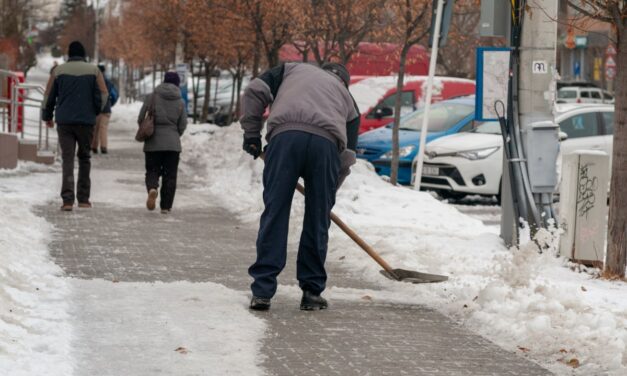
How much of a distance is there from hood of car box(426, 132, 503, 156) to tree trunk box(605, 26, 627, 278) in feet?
26.2

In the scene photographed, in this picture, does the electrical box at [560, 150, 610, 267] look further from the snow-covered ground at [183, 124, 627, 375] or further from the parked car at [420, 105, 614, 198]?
the parked car at [420, 105, 614, 198]

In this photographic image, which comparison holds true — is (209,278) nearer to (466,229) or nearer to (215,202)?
(466,229)

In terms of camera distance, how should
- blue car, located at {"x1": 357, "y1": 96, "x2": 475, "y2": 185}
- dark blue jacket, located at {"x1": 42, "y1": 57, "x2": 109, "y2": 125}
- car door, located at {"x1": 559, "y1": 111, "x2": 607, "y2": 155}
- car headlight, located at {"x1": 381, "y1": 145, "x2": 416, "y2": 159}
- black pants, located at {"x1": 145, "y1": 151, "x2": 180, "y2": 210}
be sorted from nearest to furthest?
dark blue jacket, located at {"x1": 42, "y1": 57, "x2": 109, "y2": 125} < black pants, located at {"x1": 145, "y1": 151, "x2": 180, "y2": 210} < car door, located at {"x1": 559, "y1": 111, "x2": 607, "y2": 155} < car headlight, located at {"x1": 381, "y1": 145, "x2": 416, "y2": 159} < blue car, located at {"x1": 357, "y1": 96, "x2": 475, "y2": 185}

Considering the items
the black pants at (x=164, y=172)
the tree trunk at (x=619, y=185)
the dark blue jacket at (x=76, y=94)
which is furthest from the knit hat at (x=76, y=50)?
the tree trunk at (x=619, y=185)

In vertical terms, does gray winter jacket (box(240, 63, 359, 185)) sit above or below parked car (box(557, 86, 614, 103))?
above

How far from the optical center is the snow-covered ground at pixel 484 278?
682 cm

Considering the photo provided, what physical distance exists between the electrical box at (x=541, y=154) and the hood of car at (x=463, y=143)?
674 centimetres

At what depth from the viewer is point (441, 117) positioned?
784 inches

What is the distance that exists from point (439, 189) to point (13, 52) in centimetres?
3415

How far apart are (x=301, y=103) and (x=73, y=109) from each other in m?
6.35

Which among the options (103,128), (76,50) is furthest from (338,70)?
(103,128)

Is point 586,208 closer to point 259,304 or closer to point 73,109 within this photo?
point 259,304

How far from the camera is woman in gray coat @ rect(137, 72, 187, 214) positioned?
13.9 meters

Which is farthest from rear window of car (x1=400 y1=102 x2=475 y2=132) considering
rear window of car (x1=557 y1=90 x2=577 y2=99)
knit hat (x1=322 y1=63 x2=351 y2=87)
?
rear window of car (x1=557 y1=90 x2=577 y2=99)
